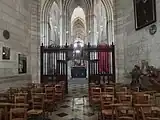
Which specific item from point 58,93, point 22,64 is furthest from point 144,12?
point 22,64

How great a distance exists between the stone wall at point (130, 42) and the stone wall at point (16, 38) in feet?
16.5

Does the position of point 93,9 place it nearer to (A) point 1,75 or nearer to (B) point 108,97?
(A) point 1,75

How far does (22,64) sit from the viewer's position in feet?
30.7

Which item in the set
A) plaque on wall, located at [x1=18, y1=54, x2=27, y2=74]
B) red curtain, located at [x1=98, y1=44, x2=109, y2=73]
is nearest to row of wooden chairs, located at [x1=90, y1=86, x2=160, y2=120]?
plaque on wall, located at [x1=18, y1=54, x2=27, y2=74]

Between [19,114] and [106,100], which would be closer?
[19,114]

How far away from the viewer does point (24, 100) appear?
15.3 feet

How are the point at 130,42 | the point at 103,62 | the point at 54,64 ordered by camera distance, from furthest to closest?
the point at 103,62
the point at 54,64
the point at 130,42

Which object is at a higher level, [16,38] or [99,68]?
[16,38]

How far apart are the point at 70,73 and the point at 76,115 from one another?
18.4m

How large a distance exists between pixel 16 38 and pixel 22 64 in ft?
4.70

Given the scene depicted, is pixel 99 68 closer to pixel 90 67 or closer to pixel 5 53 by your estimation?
pixel 90 67

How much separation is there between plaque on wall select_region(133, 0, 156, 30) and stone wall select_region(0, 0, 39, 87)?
5563 mm

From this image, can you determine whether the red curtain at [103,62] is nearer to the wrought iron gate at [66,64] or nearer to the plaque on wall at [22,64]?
the wrought iron gate at [66,64]

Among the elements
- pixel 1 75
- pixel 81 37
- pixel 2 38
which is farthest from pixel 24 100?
pixel 81 37
